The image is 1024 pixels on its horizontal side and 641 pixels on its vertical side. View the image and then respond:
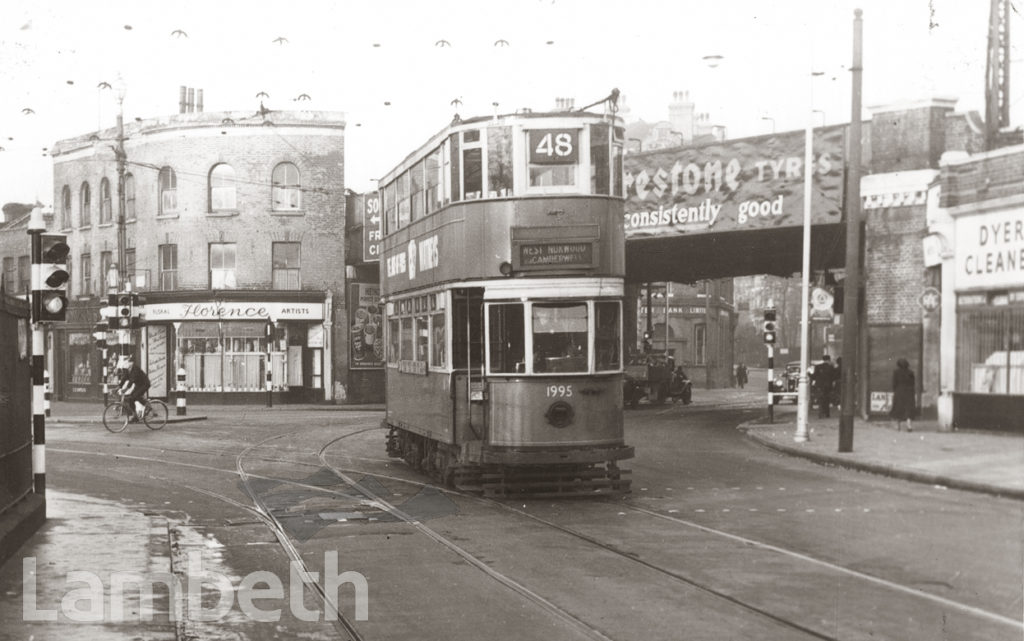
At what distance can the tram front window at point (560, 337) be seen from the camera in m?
14.9

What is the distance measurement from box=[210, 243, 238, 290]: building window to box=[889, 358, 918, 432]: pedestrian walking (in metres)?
28.0

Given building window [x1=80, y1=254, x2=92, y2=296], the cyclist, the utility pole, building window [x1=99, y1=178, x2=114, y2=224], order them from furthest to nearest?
building window [x1=80, y1=254, x2=92, y2=296]
building window [x1=99, y1=178, x2=114, y2=224]
the cyclist
the utility pole

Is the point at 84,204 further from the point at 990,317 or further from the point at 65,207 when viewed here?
the point at 990,317

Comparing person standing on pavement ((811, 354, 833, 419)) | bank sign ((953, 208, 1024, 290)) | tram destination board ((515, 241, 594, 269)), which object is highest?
tram destination board ((515, 241, 594, 269))

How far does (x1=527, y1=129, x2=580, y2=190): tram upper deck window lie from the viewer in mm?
15039

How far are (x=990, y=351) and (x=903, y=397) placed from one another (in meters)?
18.5

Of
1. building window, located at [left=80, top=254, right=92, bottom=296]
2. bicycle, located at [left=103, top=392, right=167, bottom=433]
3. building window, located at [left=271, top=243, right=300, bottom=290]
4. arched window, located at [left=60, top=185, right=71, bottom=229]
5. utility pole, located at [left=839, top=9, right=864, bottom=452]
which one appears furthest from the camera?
arched window, located at [left=60, top=185, right=71, bottom=229]

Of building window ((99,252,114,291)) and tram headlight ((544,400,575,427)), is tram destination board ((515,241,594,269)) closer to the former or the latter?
tram headlight ((544,400,575,427))

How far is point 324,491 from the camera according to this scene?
641 inches

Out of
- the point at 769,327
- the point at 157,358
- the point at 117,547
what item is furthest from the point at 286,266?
the point at 117,547

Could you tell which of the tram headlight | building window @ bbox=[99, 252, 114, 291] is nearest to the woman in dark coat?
the tram headlight

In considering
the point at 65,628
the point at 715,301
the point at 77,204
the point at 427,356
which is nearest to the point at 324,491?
the point at 427,356

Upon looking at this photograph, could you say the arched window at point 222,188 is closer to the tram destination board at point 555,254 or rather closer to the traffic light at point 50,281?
the tram destination board at point 555,254

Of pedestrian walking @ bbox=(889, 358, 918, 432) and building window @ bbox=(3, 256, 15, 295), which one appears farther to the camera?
building window @ bbox=(3, 256, 15, 295)
